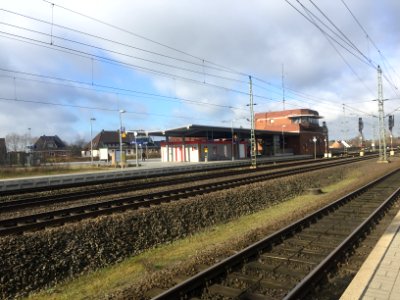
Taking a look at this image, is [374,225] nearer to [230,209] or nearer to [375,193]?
[230,209]

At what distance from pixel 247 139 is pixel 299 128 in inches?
805

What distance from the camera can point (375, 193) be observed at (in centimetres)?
1928

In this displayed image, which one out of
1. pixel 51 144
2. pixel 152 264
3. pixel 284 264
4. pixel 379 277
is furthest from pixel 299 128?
pixel 379 277

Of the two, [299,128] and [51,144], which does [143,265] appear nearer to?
[299,128]

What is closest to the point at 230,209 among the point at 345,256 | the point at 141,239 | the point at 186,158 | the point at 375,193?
the point at 141,239

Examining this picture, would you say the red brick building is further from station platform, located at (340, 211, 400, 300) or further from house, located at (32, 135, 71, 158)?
station platform, located at (340, 211, 400, 300)

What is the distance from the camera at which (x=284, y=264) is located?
27.1 ft

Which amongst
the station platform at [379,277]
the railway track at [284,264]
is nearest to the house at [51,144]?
the railway track at [284,264]

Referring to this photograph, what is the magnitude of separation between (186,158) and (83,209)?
45120mm

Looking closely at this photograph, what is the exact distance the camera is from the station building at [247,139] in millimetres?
59312

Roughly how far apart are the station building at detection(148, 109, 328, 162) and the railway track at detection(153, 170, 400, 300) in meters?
42.2

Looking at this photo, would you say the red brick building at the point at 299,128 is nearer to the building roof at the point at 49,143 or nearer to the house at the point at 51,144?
the house at the point at 51,144

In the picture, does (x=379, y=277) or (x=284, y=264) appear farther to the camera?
(x=284, y=264)

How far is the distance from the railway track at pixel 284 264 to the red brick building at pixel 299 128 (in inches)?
2754
